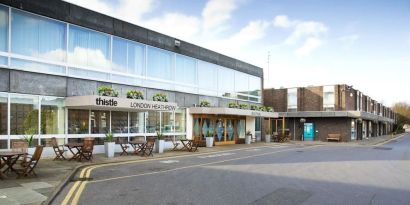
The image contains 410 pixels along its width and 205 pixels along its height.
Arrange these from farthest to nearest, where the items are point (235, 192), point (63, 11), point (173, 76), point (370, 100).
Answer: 1. point (370, 100)
2. point (173, 76)
3. point (63, 11)
4. point (235, 192)

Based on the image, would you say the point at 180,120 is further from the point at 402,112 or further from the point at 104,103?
the point at 402,112

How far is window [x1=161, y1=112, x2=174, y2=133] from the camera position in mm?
20800

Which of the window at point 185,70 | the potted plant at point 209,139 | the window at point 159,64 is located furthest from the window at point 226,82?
the window at point 159,64

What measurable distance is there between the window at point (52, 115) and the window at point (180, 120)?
8.17 metres

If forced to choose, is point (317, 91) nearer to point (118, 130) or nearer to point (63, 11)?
point (118, 130)

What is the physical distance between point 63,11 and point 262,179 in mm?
11599

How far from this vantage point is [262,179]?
398 inches

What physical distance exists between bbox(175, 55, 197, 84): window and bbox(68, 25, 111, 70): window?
5849mm

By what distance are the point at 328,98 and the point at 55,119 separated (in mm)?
31740

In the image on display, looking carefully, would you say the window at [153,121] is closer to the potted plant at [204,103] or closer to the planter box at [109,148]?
the potted plant at [204,103]

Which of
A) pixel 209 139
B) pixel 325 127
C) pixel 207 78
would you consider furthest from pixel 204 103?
pixel 325 127

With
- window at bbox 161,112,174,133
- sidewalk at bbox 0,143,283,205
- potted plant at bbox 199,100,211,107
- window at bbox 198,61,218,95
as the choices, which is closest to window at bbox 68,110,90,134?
sidewalk at bbox 0,143,283,205

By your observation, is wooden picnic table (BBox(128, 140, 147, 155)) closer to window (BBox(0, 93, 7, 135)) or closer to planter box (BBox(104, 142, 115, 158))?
planter box (BBox(104, 142, 115, 158))

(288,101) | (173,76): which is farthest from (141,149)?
(288,101)
